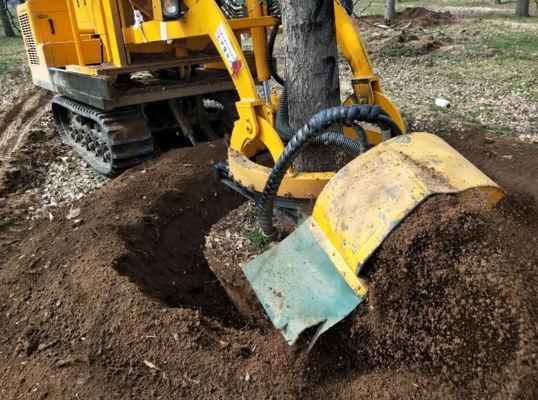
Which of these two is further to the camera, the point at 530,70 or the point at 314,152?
the point at 530,70

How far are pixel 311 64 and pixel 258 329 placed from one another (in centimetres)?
188

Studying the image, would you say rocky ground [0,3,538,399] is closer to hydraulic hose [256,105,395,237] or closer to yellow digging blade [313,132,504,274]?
yellow digging blade [313,132,504,274]

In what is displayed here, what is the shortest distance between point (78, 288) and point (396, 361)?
232 cm

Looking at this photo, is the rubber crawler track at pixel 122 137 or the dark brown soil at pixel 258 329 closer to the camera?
the dark brown soil at pixel 258 329

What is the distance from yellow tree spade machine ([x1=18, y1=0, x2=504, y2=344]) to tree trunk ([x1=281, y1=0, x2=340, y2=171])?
170 millimetres

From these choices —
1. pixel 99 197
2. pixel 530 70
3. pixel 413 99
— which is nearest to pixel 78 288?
pixel 99 197

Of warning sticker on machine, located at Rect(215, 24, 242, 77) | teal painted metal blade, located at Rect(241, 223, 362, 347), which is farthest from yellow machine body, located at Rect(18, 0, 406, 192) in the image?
teal painted metal blade, located at Rect(241, 223, 362, 347)

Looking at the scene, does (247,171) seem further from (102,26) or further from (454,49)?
(454,49)

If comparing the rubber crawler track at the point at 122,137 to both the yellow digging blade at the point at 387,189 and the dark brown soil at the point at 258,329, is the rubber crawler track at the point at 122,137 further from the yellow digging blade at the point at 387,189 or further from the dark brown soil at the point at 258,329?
the yellow digging blade at the point at 387,189

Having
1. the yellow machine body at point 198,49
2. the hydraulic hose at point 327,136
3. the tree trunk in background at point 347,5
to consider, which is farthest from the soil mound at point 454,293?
the tree trunk in background at point 347,5

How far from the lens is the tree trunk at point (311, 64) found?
3375 mm

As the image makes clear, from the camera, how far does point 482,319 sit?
2.15 metres

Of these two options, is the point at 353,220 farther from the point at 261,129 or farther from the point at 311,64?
the point at 311,64

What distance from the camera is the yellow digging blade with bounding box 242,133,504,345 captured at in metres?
2.31
